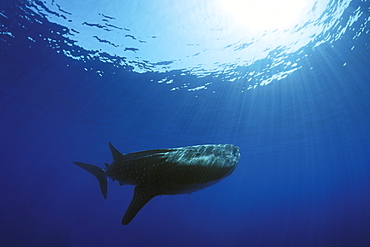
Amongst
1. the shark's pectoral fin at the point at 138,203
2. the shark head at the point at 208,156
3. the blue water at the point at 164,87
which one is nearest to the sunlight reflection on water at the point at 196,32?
the blue water at the point at 164,87

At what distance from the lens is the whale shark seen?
86.4 inches

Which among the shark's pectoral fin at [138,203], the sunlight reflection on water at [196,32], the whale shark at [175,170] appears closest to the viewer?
the whale shark at [175,170]

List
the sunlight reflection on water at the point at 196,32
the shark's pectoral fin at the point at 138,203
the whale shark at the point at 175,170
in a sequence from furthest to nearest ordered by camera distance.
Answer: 1. the sunlight reflection on water at the point at 196,32
2. the shark's pectoral fin at the point at 138,203
3. the whale shark at the point at 175,170

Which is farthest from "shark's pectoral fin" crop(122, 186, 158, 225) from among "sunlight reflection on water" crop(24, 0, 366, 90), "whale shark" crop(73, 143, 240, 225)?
"sunlight reflection on water" crop(24, 0, 366, 90)

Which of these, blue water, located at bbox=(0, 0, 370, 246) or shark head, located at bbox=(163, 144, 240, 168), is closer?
shark head, located at bbox=(163, 144, 240, 168)

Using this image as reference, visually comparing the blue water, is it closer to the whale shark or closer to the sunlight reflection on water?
the sunlight reflection on water

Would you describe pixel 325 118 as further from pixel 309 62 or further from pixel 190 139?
pixel 190 139

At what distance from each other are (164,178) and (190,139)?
30.3 m

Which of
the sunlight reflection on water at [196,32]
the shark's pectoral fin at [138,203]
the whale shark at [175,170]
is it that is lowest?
the shark's pectoral fin at [138,203]

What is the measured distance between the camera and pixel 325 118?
1055 inches

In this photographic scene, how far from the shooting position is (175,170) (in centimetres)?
229

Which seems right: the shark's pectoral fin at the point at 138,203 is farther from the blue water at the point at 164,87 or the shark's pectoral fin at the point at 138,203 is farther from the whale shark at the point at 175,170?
the blue water at the point at 164,87

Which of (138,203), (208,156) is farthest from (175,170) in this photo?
(138,203)

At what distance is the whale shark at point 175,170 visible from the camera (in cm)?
220
